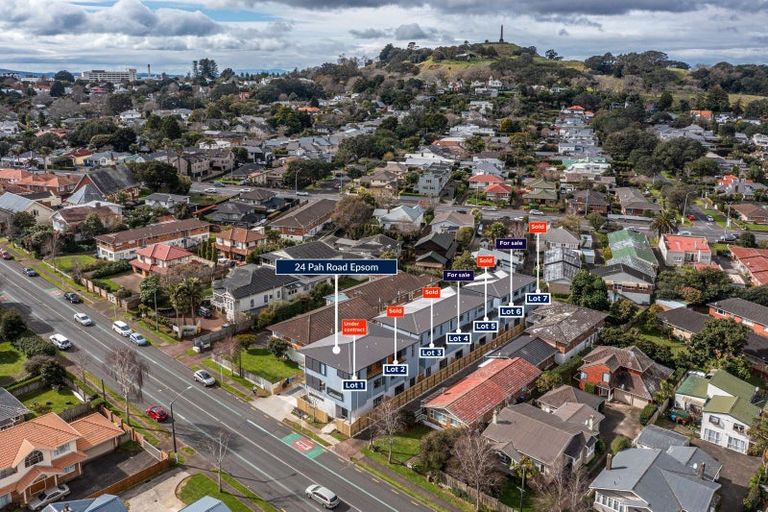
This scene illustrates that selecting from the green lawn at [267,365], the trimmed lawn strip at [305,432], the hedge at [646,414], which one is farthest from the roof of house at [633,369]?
the green lawn at [267,365]

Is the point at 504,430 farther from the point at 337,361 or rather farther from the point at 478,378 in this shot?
the point at 337,361

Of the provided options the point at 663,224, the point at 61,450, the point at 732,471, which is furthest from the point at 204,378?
the point at 663,224

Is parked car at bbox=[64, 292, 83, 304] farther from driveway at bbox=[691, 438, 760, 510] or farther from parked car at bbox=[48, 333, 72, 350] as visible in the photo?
driveway at bbox=[691, 438, 760, 510]

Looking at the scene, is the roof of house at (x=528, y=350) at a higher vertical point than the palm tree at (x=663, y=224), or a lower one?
lower

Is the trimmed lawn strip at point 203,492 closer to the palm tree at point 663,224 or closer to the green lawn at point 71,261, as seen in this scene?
the green lawn at point 71,261

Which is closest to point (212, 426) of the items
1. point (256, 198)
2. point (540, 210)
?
point (256, 198)

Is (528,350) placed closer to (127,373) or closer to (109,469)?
(127,373)
